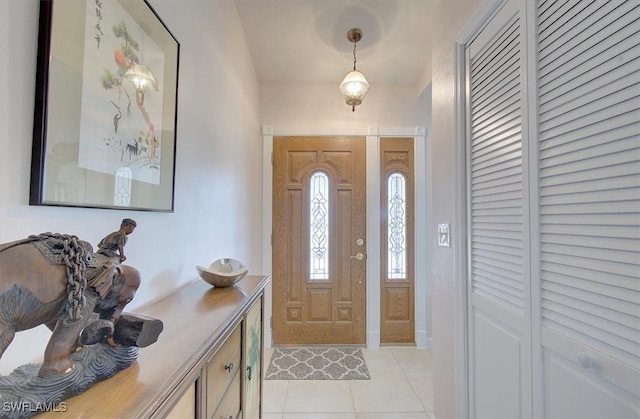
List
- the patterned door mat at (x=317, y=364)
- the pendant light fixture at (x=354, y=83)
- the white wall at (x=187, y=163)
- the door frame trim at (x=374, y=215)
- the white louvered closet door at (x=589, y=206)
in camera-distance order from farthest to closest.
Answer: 1. the door frame trim at (x=374, y=215)
2. the patterned door mat at (x=317, y=364)
3. the pendant light fixture at (x=354, y=83)
4. the white louvered closet door at (x=589, y=206)
5. the white wall at (x=187, y=163)

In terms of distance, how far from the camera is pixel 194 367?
62cm

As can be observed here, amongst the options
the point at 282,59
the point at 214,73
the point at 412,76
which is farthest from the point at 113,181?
the point at 412,76

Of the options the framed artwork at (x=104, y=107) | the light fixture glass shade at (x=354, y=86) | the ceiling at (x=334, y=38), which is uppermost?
the ceiling at (x=334, y=38)

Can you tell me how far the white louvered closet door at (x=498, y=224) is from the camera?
3.48 feet

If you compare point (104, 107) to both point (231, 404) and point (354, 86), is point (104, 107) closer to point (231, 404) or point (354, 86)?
point (231, 404)

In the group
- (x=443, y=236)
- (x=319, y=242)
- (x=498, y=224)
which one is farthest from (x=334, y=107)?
(x=498, y=224)

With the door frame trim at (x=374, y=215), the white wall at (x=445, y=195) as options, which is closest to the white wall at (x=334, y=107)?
the door frame trim at (x=374, y=215)

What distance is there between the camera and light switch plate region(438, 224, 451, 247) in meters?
1.58

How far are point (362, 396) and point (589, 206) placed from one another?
1.92 meters

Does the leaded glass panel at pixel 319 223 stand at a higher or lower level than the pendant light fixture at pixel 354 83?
lower

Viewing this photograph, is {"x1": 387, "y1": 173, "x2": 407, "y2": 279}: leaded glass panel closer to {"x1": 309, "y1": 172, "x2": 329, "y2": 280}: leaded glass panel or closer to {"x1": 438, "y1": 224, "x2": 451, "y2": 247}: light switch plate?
{"x1": 309, "y1": 172, "x2": 329, "y2": 280}: leaded glass panel

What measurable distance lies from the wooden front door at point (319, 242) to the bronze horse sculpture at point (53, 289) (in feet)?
7.82

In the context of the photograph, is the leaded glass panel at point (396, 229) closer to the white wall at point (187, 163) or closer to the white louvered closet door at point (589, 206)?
the white wall at point (187, 163)

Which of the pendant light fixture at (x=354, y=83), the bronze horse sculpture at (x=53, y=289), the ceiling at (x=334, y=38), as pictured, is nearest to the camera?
the bronze horse sculpture at (x=53, y=289)
